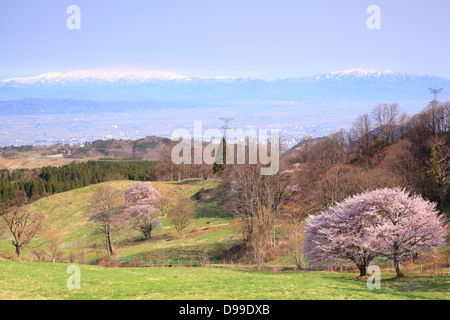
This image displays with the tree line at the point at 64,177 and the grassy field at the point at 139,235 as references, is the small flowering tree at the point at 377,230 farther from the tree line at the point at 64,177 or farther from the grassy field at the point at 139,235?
the tree line at the point at 64,177

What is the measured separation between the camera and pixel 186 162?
116938 millimetres

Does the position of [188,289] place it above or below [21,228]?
above

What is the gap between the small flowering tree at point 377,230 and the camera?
26.7m

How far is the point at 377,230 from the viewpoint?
87.2 feet

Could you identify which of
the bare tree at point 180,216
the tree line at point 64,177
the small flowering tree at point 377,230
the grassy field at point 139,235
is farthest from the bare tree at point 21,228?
the small flowering tree at point 377,230

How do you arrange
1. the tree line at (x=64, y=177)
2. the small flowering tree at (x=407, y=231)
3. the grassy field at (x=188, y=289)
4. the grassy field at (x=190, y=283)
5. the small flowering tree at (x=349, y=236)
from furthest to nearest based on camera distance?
the tree line at (x=64, y=177)
the small flowering tree at (x=349, y=236)
the small flowering tree at (x=407, y=231)
the grassy field at (x=190, y=283)
the grassy field at (x=188, y=289)

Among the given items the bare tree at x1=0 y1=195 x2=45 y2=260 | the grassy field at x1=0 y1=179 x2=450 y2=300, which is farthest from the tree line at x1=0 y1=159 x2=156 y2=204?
the grassy field at x1=0 y1=179 x2=450 y2=300

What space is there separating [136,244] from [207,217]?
50.5 ft

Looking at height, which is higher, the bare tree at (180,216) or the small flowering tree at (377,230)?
the small flowering tree at (377,230)

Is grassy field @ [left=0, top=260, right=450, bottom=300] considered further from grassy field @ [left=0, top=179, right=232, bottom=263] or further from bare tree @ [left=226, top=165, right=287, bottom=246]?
grassy field @ [left=0, top=179, right=232, bottom=263]

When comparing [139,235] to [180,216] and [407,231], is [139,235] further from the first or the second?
[407,231]

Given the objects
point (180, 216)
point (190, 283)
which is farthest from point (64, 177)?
point (190, 283)

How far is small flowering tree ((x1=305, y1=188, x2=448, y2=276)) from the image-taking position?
26703mm

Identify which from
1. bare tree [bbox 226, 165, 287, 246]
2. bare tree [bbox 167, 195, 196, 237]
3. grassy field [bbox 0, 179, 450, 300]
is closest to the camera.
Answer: grassy field [bbox 0, 179, 450, 300]
